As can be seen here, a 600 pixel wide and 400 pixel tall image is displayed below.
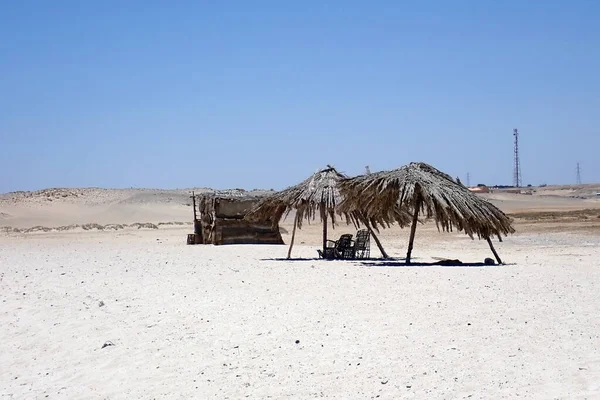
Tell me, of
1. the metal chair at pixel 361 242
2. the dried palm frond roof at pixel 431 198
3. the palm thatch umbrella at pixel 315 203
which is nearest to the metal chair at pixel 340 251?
the metal chair at pixel 361 242

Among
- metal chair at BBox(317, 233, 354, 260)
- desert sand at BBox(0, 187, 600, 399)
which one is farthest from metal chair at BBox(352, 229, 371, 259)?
desert sand at BBox(0, 187, 600, 399)

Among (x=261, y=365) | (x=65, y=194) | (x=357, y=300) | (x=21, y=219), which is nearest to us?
(x=261, y=365)

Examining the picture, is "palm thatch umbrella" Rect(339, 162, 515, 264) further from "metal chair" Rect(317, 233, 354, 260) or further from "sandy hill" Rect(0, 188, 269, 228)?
"sandy hill" Rect(0, 188, 269, 228)

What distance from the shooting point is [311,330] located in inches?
352

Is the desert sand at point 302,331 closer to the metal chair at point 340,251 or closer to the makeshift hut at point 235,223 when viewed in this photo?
the metal chair at point 340,251

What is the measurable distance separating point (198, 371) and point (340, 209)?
10.7 meters

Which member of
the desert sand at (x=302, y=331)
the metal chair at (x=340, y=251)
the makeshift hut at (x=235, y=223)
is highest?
the makeshift hut at (x=235, y=223)

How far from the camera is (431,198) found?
16.3 metres

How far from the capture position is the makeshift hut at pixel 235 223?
24.9 metres

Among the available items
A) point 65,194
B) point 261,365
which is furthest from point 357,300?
point 65,194

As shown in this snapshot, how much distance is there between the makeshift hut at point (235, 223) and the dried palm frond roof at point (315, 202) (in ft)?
15.5

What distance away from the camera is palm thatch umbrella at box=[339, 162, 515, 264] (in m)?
16.3

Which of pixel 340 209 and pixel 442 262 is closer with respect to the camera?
pixel 442 262

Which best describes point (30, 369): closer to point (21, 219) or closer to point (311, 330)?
point (311, 330)
